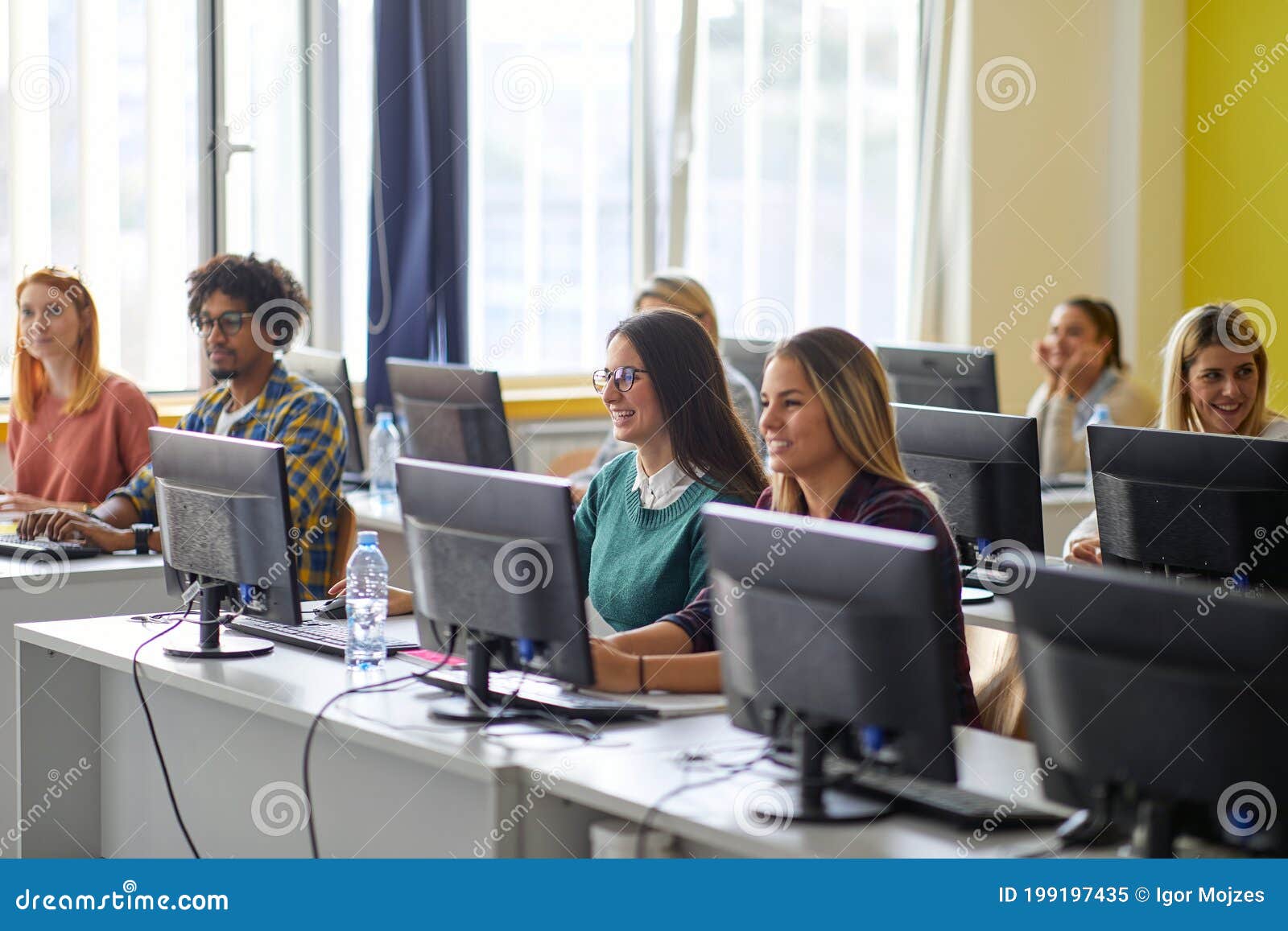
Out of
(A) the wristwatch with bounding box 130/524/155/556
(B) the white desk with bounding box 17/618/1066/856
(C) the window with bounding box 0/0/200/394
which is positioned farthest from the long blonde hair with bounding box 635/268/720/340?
(B) the white desk with bounding box 17/618/1066/856

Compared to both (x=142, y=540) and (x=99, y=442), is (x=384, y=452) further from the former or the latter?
(x=142, y=540)

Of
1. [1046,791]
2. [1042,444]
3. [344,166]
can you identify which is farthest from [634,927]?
[344,166]

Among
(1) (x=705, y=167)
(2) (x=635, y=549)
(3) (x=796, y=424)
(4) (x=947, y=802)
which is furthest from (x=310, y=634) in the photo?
(1) (x=705, y=167)

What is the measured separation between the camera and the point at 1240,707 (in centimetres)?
144

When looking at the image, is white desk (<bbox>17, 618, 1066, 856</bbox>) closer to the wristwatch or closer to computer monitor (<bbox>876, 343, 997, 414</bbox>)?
the wristwatch

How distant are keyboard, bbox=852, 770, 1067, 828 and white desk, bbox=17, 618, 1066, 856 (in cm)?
3

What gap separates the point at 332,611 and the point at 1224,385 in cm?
195

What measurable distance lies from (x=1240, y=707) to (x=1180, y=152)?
5.98 m

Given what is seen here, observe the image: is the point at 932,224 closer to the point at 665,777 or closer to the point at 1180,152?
the point at 1180,152

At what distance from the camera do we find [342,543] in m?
3.45

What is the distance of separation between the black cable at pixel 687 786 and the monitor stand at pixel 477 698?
35cm

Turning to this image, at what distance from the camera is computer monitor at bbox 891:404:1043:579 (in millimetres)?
3004

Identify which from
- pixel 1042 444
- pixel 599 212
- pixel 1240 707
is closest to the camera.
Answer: pixel 1240 707

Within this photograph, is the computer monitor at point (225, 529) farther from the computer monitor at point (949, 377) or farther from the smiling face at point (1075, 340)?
the smiling face at point (1075, 340)
